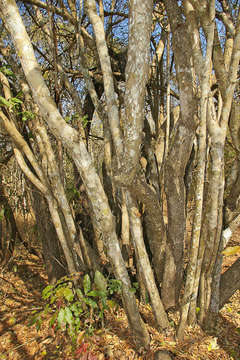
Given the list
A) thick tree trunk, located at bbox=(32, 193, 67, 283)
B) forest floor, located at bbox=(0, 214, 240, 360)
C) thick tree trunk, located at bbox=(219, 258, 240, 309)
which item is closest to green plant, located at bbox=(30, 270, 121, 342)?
forest floor, located at bbox=(0, 214, 240, 360)

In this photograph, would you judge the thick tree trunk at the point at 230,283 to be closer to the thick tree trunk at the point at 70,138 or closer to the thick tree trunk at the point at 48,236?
the thick tree trunk at the point at 70,138

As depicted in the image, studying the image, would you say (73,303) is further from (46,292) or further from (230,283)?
→ (230,283)

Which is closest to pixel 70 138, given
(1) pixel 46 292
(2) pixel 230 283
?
(1) pixel 46 292

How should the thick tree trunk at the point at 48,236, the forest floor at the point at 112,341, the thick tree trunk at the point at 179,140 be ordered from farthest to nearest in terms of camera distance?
the thick tree trunk at the point at 48,236 < the forest floor at the point at 112,341 < the thick tree trunk at the point at 179,140

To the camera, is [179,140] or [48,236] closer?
[179,140]

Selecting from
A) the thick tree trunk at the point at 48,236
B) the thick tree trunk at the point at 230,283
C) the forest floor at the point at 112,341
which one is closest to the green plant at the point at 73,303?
the forest floor at the point at 112,341

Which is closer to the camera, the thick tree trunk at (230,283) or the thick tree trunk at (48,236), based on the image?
the thick tree trunk at (230,283)

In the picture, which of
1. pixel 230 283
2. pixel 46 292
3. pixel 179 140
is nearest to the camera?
pixel 46 292

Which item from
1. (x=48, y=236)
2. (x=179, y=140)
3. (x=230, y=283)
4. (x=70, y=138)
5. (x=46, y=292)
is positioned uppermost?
(x=70, y=138)

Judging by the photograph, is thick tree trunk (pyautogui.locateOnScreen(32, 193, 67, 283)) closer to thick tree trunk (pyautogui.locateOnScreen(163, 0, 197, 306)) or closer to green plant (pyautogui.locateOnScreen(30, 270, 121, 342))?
green plant (pyautogui.locateOnScreen(30, 270, 121, 342))

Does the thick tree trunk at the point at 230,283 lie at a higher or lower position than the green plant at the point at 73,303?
lower

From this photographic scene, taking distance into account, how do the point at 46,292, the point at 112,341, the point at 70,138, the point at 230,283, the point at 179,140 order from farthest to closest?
the point at 230,283, the point at 112,341, the point at 179,140, the point at 46,292, the point at 70,138

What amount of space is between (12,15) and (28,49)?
253mm

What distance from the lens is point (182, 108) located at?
223cm
